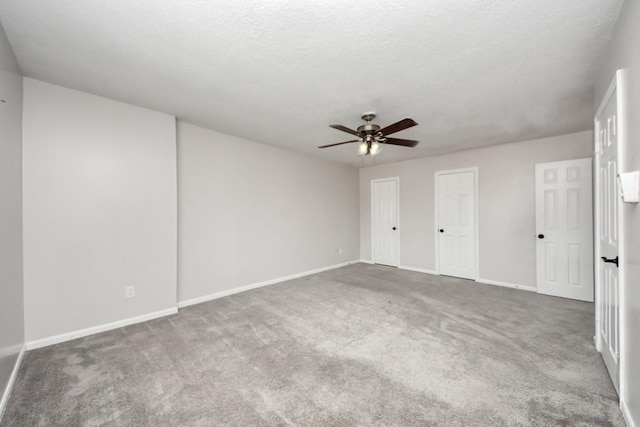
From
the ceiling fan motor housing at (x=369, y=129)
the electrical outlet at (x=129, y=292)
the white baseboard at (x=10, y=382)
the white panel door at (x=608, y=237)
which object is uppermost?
the ceiling fan motor housing at (x=369, y=129)

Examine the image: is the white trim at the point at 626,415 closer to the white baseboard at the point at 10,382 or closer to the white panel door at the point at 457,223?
the white panel door at the point at 457,223

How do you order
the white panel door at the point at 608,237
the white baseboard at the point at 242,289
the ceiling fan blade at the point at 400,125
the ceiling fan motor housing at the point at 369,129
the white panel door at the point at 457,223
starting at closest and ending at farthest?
the white panel door at the point at 608,237 → the ceiling fan blade at the point at 400,125 → the ceiling fan motor housing at the point at 369,129 → the white baseboard at the point at 242,289 → the white panel door at the point at 457,223

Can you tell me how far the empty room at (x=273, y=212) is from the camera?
5.36ft

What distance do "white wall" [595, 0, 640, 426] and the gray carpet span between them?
0.29m

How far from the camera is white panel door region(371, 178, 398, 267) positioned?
19.6ft

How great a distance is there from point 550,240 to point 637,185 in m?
3.41

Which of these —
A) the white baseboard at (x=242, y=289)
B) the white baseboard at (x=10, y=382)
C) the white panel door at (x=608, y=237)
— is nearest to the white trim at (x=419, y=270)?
the white baseboard at (x=242, y=289)

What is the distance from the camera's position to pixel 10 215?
2.05 metres

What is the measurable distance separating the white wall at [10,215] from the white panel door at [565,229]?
617 cm

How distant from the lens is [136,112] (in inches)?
119

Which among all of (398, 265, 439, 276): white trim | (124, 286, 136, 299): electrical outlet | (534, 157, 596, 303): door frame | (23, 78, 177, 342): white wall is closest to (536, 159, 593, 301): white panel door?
(534, 157, 596, 303): door frame

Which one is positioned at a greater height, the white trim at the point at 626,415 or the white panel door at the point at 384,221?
the white panel door at the point at 384,221

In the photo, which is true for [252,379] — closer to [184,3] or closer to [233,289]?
[233,289]

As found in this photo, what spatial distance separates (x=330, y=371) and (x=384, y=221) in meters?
4.47
